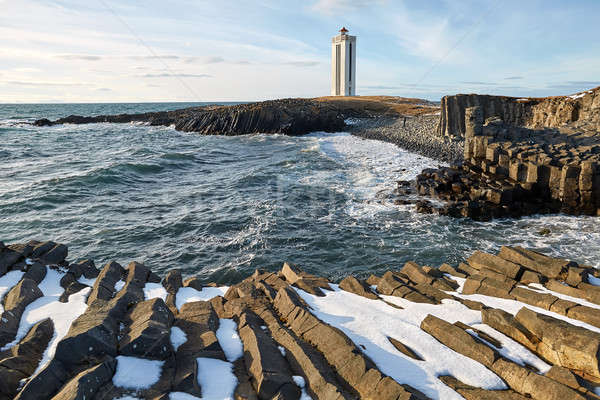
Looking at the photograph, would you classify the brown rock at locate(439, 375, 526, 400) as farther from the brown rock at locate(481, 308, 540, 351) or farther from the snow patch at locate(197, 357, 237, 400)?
the snow patch at locate(197, 357, 237, 400)

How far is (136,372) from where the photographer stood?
451cm

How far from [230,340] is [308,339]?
1.32 meters

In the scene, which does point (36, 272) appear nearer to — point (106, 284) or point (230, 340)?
point (106, 284)

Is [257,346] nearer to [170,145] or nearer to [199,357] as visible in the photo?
[199,357]

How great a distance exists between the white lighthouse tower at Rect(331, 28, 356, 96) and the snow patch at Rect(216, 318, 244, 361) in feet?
320

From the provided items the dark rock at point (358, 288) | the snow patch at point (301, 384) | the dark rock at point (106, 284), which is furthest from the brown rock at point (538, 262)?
the dark rock at point (106, 284)

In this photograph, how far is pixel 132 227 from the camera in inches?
657

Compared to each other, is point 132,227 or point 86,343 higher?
point 86,343

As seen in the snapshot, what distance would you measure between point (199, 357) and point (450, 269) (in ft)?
24.5

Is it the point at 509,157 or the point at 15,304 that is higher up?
the point at 509,157

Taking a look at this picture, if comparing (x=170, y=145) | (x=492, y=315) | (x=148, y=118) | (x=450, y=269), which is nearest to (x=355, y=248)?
(x=450, y=269)

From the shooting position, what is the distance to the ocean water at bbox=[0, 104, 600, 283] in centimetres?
1338

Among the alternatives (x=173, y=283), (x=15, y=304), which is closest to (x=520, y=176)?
(x=173, y=283)

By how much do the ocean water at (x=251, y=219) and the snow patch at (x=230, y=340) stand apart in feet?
19.3
